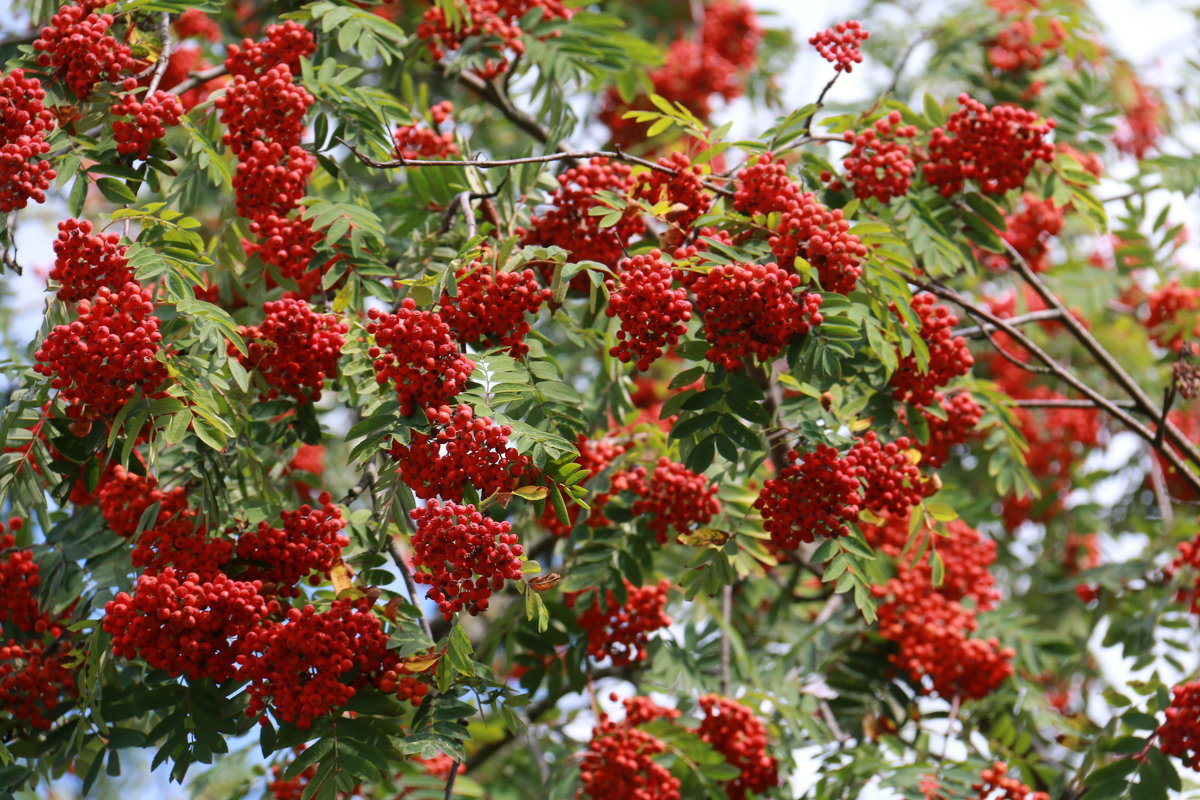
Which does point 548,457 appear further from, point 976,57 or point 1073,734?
point 976,57

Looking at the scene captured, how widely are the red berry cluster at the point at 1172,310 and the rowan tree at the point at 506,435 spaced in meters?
1.14

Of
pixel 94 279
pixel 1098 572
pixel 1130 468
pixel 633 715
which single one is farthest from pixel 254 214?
pixel 1130 468

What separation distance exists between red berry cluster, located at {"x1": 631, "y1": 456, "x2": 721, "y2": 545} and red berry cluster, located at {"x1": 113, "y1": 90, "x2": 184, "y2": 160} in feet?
6.63

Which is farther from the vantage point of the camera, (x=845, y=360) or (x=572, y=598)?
(x=572, y=598)

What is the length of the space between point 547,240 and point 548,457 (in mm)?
1001

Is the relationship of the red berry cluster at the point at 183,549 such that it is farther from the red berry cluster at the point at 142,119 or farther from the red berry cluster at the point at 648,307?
the red berry cluster at the point at 648,307

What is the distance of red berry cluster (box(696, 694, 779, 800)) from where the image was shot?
4406 mm

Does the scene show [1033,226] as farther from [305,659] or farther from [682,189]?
[305,659]

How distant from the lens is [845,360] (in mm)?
3623

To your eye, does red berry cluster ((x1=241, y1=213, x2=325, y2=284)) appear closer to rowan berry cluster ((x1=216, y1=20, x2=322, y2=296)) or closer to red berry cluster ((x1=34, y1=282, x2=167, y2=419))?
rowan berry cluster ((x1=216, y1=20, x2=322, y2=296))

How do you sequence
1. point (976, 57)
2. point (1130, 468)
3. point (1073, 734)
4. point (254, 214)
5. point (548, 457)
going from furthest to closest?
point (1130, 468)
point (976, 57)
point (1073, 734)
point (254, 214)
point (548, 457)

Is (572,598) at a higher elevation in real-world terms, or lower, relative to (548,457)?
lower

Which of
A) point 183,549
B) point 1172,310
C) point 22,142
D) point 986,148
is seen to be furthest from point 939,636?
point 22,142

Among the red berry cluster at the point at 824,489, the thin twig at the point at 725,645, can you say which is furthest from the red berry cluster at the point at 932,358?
the thin twig at the point at 725,645
